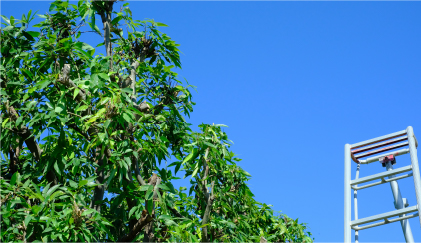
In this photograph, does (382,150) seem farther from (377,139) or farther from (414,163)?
(414,163)

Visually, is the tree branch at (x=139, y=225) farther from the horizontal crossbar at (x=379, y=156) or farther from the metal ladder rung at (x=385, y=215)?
the horizontal crossbar at (x=379, y=156)

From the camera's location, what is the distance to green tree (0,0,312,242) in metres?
2.97

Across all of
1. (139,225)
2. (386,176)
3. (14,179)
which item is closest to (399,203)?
(386,176)

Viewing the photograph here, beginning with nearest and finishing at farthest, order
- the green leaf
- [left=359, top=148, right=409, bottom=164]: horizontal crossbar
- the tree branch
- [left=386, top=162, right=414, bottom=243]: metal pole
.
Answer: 1. the green leaf
2. [left=386, top=162, right=414, bottom=243]: metal pole
3. the tree branch
4. [left=359, top=148, right=409, bottom=164]: horizontal crossbar

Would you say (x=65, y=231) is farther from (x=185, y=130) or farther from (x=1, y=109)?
(x=185, y=130)

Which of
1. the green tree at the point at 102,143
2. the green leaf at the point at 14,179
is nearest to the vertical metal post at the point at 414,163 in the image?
the green tree at the point at 102,143

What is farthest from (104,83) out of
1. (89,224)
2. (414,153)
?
(414,153)

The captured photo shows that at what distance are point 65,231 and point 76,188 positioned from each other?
513 mm

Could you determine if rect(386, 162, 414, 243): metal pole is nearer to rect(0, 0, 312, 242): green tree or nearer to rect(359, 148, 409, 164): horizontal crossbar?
rect(359, 148, 409, 164): horizontal crossbar

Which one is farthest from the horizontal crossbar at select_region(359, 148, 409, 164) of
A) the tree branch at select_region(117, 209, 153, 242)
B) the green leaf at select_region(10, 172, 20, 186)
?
the green leaf at select_region(10, 172, 20, 186)

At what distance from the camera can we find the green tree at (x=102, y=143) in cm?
297

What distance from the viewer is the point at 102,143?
10.4 feet

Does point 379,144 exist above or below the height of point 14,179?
above

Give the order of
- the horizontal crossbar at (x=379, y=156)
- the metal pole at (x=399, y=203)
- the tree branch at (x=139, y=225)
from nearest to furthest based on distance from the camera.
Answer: the metal pole at (x=399, y=203), the tree branch at (x=139, y=225), the horizontal crossbar at (x=379, y=156)
